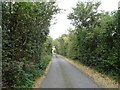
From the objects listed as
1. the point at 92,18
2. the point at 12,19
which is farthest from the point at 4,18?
the point at 92,18

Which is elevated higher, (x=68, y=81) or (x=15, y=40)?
(x=15, y=40)

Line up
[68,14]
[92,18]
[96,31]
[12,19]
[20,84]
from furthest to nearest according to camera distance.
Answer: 1. [68,14]
2. [92,18]
3. [96,31]
4. [12,19]
5. [20,84]

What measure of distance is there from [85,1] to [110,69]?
13.4m

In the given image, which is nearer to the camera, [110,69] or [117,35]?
[117,35]

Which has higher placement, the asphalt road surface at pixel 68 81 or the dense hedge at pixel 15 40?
the dense hedge at pixel 15 40

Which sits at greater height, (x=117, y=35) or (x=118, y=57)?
(x=117, y=35)

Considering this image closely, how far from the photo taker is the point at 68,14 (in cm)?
2195

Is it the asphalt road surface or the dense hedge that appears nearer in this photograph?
the dense hedge

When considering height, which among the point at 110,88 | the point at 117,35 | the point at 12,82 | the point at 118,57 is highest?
the point at 117,35

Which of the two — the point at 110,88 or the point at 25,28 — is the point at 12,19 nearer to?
the point at 25,28

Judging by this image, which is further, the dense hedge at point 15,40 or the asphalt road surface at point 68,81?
the asphalt road surface at point 68,81

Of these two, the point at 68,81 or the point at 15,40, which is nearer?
the point at 15,40

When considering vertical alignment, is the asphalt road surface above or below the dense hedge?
below

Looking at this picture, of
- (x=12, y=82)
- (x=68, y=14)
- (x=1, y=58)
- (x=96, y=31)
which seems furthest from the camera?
(x=68, y=14)
